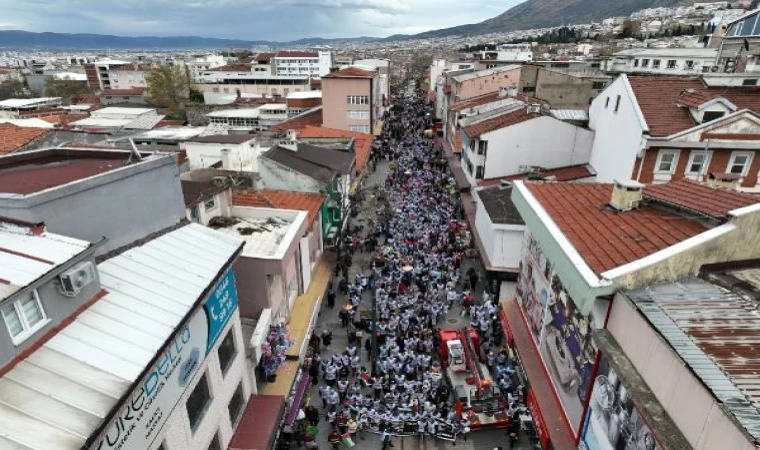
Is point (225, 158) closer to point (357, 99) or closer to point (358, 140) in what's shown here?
point (358, 140)

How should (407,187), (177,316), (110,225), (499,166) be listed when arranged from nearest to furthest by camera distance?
(177,316) → (110,225) → (499,166) → (407,187)

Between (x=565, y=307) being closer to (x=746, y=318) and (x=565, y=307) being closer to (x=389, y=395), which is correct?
(x=746, y=318)

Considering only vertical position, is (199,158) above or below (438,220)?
above

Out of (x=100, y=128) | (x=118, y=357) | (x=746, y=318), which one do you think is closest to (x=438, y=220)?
(x=746, y=318)

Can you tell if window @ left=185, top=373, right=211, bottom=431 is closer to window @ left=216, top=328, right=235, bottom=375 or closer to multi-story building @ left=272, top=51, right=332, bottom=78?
window @ left=216, top=328, right=235, bottom=375

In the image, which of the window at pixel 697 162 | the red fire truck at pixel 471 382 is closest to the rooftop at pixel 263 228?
the red fire truck at pixel 471 382

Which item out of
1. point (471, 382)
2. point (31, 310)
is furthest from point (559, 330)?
point (31, 310)

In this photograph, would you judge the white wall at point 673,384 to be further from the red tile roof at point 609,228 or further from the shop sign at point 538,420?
the shop sign at point 538,420
